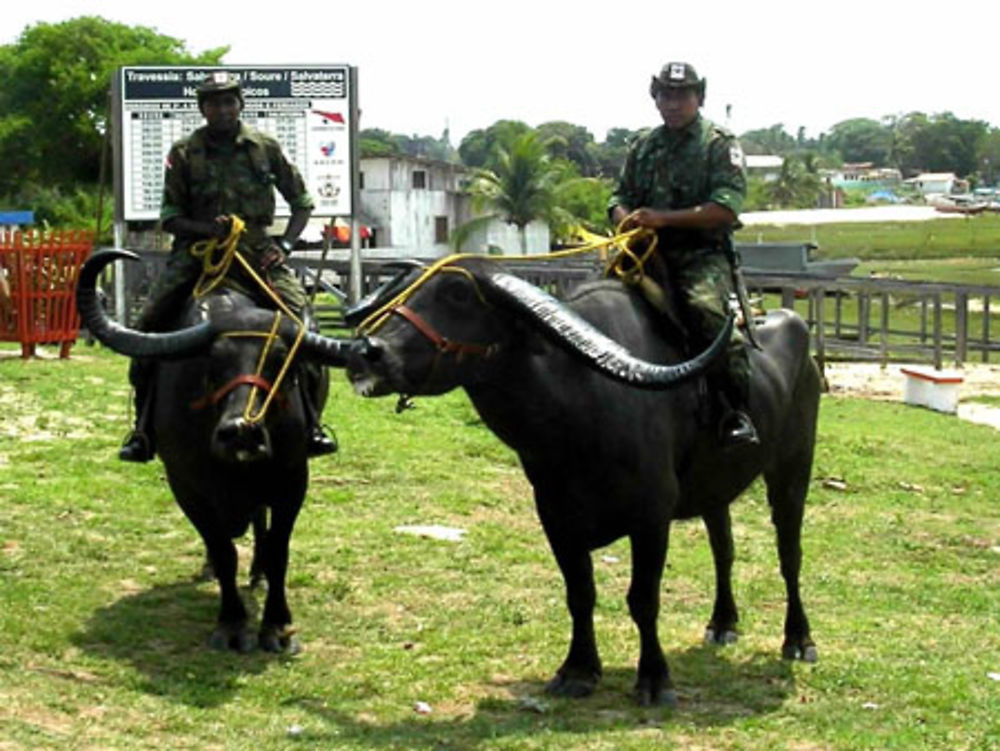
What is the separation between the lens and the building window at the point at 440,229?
206 ft

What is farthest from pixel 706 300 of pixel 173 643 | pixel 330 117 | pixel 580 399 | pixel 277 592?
pixel 330 117

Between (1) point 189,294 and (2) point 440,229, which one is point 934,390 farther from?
(2) point 440,229

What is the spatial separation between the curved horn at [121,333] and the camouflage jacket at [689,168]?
226 centimetres

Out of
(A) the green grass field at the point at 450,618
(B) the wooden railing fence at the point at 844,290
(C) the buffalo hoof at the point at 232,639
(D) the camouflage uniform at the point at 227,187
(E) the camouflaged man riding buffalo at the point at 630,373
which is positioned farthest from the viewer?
(B) the wooden railing fence at the point at 844,290

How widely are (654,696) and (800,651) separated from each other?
139 cm

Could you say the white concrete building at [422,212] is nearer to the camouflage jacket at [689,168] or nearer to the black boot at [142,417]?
the black boot at [142,417]

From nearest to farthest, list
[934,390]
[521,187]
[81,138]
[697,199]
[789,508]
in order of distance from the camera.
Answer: [697,199] < [789,508] < [934,390] < [81,138] < [521,187]

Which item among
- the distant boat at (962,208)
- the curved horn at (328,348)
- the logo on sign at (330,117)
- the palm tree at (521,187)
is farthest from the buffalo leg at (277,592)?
the distant boat at (962,208)

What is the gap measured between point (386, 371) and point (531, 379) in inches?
29.6

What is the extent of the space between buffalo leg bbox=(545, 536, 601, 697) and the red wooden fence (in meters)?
15.8

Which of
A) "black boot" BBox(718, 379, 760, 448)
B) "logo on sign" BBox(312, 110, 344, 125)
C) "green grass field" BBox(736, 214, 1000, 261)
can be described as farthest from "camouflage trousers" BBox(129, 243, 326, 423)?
"green grass field" BBox(736, 214, 1000, 261)

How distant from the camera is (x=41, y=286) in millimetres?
22547

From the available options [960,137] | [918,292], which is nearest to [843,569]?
[918,292]

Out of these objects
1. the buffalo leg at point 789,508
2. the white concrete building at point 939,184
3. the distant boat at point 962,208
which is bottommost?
the buffalo leg at point 789,508
